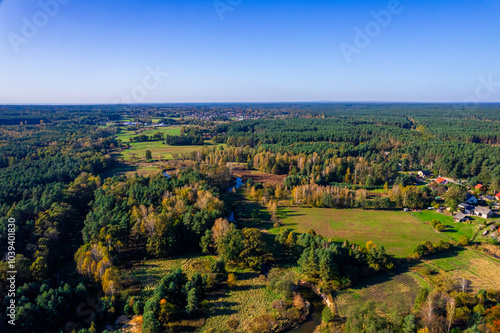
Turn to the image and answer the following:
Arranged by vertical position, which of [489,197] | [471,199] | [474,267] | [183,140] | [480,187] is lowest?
[474,267]

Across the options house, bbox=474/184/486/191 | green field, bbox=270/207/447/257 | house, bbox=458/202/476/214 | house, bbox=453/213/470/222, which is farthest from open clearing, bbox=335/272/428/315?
house, bbox=474/184/486/191

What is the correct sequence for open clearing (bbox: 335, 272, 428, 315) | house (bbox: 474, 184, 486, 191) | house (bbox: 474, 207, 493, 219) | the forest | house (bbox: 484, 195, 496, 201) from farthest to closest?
house (bbox: 474, 184, 486, 191) < house (bbox: 484, 195, 496, 201) < house (bbox: 474, 207, 493, 219) < open clearing (bbox: 335, 272, 428, 315) < the forest

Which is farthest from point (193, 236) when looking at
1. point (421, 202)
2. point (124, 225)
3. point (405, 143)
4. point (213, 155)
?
point (405, 143)

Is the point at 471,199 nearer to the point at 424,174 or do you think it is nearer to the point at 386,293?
the point at 424,174

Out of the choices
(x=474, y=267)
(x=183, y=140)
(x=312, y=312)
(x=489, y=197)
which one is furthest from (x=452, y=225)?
(x=183, y=140)

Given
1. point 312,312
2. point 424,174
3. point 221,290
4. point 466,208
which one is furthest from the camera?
point 424,174

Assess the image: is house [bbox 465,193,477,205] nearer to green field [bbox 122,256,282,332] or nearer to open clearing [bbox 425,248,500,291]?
open clearing [bbox 425,248,500,291]

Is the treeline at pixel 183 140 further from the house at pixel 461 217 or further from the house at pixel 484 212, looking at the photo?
the house at pixel 484 212

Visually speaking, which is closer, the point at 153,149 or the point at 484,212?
the point at 484,212
